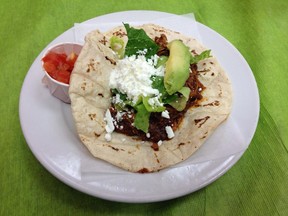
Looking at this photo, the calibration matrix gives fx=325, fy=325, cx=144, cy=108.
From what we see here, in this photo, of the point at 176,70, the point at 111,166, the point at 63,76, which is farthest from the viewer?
the point at 63,76

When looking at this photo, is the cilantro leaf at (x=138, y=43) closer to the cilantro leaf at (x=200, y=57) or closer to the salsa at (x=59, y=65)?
the cilantro leaf at (x=200, y=57)

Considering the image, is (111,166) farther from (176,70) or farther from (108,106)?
(176,70)

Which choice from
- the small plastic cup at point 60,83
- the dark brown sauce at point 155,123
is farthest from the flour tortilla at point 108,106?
the small plastic cup at point 60,83

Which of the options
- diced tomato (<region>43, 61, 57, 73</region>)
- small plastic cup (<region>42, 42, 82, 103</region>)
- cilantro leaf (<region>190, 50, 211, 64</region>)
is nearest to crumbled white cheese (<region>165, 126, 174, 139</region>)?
cilantro leaf (<region>190, 50, 211, 64</region>)

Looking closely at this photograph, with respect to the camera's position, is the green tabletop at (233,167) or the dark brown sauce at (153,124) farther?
the dark brown sauce at (153,124)

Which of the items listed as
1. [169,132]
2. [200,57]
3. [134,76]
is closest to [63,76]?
[134,76]

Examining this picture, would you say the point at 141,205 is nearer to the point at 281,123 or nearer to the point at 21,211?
the point at 21,211
